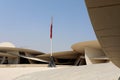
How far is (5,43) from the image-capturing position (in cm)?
5891

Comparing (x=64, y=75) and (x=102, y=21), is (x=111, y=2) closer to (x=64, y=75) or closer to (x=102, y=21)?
(x=102, y=21)

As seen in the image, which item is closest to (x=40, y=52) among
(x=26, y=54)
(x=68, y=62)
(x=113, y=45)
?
(x=26, y=54)

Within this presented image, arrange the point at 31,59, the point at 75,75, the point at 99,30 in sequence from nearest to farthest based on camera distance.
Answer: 1. the point at 99,30
2. the point at 75,75
3. the point at 31,59

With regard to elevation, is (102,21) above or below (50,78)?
above

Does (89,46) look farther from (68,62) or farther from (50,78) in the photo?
(50,78)

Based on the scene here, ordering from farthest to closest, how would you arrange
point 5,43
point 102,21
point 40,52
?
point 5,43
point 40,52
point 102,21

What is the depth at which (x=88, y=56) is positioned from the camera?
36281 millimetres

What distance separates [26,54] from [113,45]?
4897 cm

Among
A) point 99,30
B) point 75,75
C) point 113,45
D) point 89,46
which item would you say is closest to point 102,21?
point 99,30

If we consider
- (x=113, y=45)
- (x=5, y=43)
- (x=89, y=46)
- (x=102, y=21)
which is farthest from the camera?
(x=5, y=43)

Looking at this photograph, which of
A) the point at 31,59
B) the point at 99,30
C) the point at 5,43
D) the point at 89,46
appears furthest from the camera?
the point at 5,43

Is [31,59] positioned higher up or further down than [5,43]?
further down

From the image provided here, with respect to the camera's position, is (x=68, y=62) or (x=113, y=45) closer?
(x=113, y=45)

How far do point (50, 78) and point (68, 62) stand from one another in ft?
131
